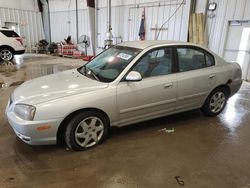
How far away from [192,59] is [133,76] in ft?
4.21

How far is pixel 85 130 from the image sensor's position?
267 centimetres

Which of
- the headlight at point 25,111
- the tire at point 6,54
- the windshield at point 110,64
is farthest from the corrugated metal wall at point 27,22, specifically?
the headlight at point 25,111

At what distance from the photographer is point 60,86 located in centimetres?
272

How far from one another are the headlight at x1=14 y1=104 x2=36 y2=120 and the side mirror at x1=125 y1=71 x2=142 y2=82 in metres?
1.17

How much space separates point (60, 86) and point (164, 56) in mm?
1558

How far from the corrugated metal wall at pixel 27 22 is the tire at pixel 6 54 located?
3830 millimetres

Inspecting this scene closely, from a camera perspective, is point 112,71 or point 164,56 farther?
point 164,56

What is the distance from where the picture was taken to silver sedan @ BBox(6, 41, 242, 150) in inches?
95.7

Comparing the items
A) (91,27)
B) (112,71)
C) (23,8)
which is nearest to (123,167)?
(112,71)

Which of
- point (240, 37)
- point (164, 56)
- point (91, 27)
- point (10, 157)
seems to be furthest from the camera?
point (91, 27)

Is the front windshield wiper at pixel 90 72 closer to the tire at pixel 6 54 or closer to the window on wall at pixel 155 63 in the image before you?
the window on wall at pixel 155 63

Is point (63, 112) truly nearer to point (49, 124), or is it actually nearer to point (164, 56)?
point (49, 124)

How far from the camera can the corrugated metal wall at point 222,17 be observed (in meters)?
6.79

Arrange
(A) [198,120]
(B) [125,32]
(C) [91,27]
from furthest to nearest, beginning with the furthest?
(C) [91,27] < (B) [125,32] < (A) [198,120]
